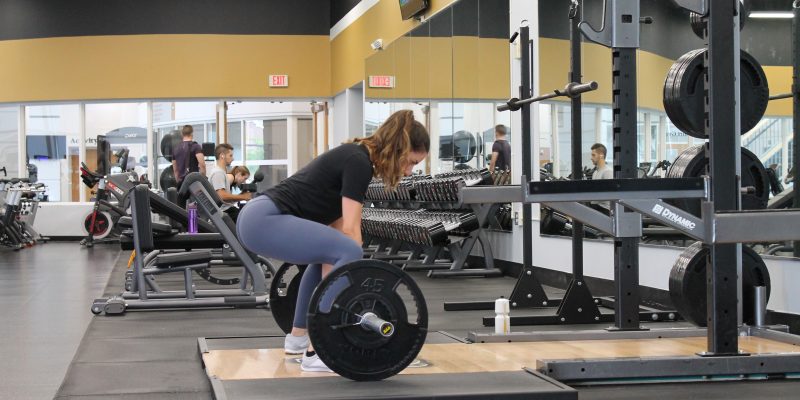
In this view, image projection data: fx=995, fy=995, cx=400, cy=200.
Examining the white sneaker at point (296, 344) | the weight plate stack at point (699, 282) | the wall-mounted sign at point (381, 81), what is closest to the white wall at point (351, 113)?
the wall-mounted sign at point (381, 81)

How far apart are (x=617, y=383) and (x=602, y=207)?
3.20 metres

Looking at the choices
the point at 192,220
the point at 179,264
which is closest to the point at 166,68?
the point at 192,220

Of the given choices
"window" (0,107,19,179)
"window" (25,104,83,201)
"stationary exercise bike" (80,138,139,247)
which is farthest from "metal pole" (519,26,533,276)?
"window" (0,107,19,179)

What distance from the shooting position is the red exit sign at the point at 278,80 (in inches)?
623

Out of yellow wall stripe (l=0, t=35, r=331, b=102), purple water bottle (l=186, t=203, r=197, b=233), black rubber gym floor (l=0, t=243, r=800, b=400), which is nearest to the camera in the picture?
black rubber gym floor (l=0, t=243, r=800, b=400)

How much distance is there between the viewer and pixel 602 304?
20.5 ft

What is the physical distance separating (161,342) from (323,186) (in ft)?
5.75

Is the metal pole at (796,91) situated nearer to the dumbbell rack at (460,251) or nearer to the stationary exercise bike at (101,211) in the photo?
the dumbbell rack at (460,251)

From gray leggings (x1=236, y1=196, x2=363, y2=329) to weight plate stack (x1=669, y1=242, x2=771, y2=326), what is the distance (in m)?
1.67

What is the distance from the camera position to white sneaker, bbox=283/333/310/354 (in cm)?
412

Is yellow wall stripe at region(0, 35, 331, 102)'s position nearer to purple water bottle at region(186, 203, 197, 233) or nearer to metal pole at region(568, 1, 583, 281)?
purple water bottle at region(186, 203, 197, 233)

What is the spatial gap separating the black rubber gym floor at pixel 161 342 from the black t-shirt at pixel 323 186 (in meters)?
0.77

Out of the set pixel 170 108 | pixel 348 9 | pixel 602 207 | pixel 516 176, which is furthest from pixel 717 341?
pixel 170 108

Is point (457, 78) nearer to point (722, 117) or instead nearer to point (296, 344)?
point (722, 117)
